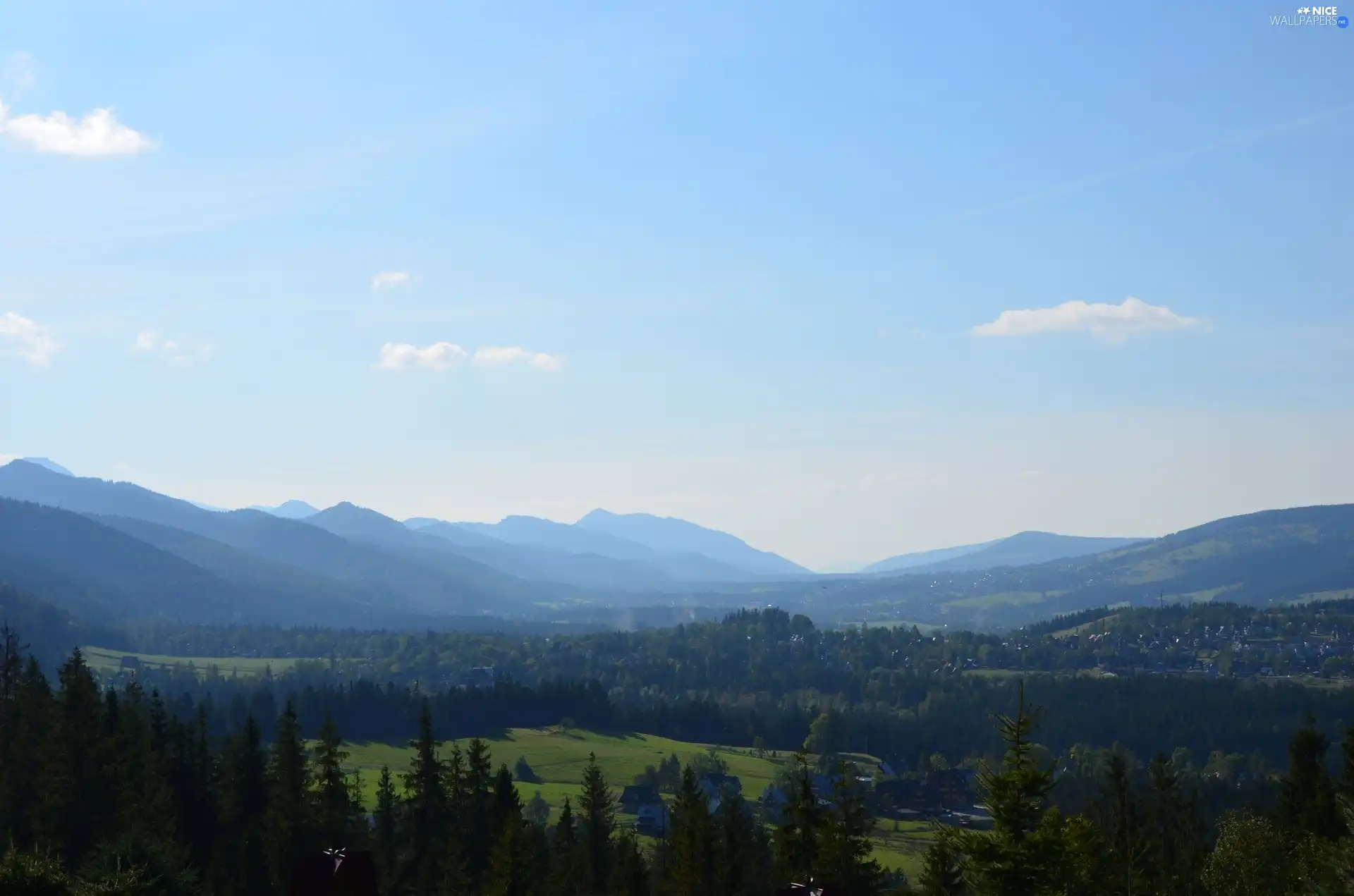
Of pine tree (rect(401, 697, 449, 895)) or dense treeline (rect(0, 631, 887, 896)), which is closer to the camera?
dense treeline (rect(0, 631, 887, 896))

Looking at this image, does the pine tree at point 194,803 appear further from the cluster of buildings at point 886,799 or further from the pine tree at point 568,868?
the cluster of buildings at point 886,799

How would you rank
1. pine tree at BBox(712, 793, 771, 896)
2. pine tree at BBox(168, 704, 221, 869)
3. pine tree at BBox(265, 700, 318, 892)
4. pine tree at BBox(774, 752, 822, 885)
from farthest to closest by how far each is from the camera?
pine tree at BBox(168, 704, 221, 869) → pine tree at BBox(265, 700, 318, 892) → pine tree at BBox(712, 793, 771, 896) → pine tree at BBox(774, 752, 822, 885)

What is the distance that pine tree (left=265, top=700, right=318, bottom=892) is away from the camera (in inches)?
2660

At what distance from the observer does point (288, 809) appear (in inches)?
2758

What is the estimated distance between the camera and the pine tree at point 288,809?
6756cm

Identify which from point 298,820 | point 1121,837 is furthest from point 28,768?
point 1121,837

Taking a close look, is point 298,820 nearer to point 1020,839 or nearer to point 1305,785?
point 1020,839

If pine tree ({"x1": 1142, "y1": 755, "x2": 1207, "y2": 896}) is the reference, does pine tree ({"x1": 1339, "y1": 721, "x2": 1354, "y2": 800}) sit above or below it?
above

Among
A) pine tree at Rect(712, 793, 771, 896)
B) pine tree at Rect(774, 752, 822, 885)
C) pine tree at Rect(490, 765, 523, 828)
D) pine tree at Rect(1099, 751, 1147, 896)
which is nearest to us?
pine tree at Rect(1099, 751, 1147, 896)

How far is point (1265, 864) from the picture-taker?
6469 cm

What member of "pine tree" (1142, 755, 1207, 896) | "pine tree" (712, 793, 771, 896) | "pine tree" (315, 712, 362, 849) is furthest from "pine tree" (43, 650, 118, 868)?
"pine tree" (1142, 755, 1207, 896)

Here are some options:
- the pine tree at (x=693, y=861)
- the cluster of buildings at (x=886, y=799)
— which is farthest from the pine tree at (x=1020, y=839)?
the cluster of buildings at (x=886, y=799)

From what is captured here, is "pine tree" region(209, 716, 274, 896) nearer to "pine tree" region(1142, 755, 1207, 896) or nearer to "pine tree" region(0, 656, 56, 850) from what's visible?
"pine tree" region(0, 656, 56, 850)

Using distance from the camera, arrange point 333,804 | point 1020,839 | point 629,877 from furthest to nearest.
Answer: point 333,804 < point 629,877 < point 1020,839
